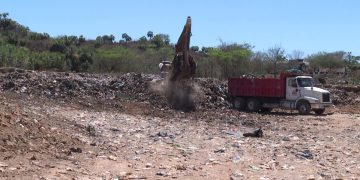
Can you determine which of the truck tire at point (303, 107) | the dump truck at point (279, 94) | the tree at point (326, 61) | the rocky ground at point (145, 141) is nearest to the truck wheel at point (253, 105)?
the dump truck at point (279, 94)

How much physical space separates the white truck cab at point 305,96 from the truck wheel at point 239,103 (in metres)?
2.49

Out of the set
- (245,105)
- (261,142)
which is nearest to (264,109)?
(245,105)

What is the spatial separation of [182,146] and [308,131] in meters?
7.20

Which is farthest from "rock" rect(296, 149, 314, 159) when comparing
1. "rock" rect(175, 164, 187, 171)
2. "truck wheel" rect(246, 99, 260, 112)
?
"truck wheel" rect(246, 99, 260, 112)

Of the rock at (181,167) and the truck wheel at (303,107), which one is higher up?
the truck wheel at (303,107)

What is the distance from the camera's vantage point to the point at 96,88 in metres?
25.4

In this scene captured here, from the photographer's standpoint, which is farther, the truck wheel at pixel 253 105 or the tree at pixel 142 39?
the tree at pixel 142 39

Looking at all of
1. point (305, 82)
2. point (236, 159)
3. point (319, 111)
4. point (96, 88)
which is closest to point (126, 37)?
point (305, 82)

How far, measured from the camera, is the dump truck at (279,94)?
27.2m

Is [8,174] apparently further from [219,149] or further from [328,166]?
[328,166]

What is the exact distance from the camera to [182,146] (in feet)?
43.7

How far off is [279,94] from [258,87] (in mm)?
1320

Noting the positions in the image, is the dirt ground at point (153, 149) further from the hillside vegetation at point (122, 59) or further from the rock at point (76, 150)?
the hillside vegetation at point (122, 59)

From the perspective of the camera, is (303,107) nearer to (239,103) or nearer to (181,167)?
(239,103)
